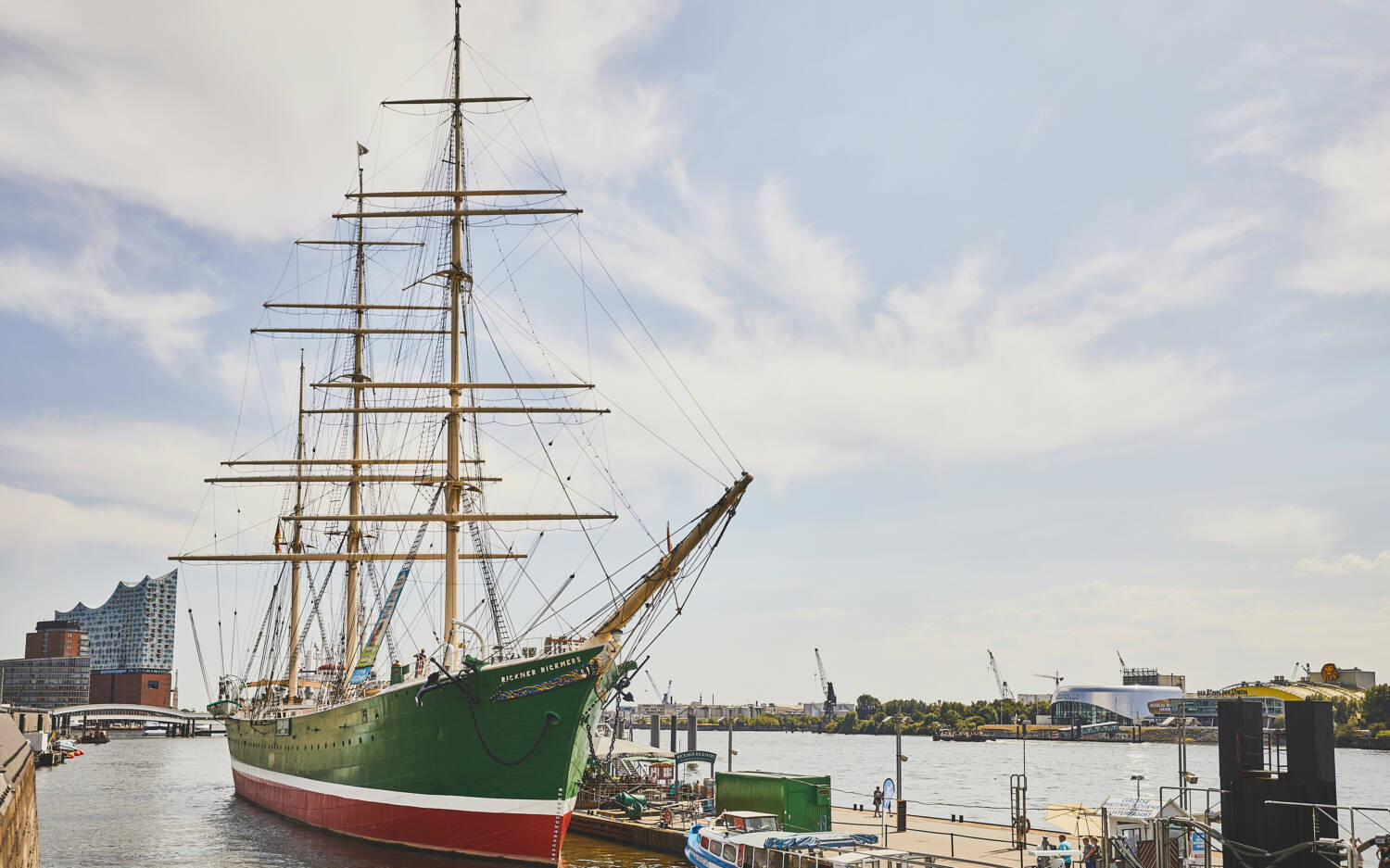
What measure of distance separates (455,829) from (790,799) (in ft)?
34.0

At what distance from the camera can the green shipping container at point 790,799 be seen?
1266 inches

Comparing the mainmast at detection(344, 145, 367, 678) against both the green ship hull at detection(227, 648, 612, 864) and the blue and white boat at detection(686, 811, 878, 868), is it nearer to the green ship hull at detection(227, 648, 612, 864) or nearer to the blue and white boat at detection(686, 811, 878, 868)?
the green ship hull at detection(227, 648, 612, 864)

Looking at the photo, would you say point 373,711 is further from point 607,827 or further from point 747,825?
point 747,825

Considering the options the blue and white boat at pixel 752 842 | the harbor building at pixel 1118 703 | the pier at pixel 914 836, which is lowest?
the harbor building at pixel 1118 703

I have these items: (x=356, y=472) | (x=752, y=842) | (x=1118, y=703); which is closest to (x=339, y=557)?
(x=356, y=472)

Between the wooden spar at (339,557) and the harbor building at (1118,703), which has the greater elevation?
the wooden spar at (339,557)

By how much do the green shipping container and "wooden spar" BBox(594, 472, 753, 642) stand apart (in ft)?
22.9

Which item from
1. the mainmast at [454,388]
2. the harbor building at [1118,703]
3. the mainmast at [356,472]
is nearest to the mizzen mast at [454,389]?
the mainmast at [454,388]

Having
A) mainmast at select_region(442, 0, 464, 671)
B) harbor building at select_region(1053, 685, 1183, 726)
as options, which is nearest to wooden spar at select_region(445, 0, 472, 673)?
mainmast at select_region(442, 0, 464, 671)

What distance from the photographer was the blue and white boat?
25.3m

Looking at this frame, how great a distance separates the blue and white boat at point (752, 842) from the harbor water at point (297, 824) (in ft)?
12.3

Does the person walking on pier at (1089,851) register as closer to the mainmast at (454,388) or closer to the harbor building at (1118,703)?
the mainmast at (454,388)

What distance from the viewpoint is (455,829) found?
3169cm

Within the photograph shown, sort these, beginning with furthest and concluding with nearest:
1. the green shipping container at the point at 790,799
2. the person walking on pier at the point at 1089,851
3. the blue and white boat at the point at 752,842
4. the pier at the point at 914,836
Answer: the green shipping container at the point at 790,799 < the pier at the point at 914,836 < the blue and white boat at the point at 752,842 < the person walking on pier at the point at 1089,851
